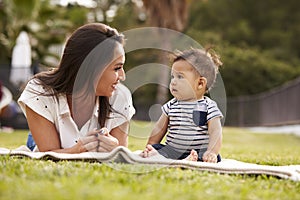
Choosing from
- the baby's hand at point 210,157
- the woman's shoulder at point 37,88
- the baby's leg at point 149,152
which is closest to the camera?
the baby's leg at point 149,152

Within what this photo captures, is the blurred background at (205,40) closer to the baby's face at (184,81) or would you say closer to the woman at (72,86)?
the woman at (72,86)

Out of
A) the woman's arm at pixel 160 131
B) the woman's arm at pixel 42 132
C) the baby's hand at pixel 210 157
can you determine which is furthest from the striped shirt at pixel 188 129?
the woman's arm at pixel 42 132

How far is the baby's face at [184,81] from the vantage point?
4.29 meters

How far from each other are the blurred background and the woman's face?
313 inches

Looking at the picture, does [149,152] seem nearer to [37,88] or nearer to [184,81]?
[184,81]

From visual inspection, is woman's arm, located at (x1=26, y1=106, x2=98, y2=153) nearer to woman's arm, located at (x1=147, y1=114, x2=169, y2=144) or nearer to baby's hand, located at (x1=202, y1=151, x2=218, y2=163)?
woman's arm, located at (x1=147, y1=114, x2=169, y2=144)

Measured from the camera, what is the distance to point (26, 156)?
390cm

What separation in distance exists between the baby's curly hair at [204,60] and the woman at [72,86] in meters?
0.47

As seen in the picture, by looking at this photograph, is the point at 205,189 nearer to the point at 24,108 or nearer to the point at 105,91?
the point at 105,91

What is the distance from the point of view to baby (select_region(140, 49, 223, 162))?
167 inches

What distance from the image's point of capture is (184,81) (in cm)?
429

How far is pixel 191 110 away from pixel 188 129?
147 millimetres

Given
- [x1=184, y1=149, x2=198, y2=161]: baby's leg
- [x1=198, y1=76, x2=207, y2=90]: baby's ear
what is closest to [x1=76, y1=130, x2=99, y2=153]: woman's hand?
[x1=184, y1=149, x2=198, y2=161]: baby's leg

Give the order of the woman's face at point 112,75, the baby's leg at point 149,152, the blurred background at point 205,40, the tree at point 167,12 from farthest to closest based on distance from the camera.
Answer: the tree at point 167,12
the blurred background at point 205,40
the woman's face at point 112,75
the baby's leg at point 149,152
